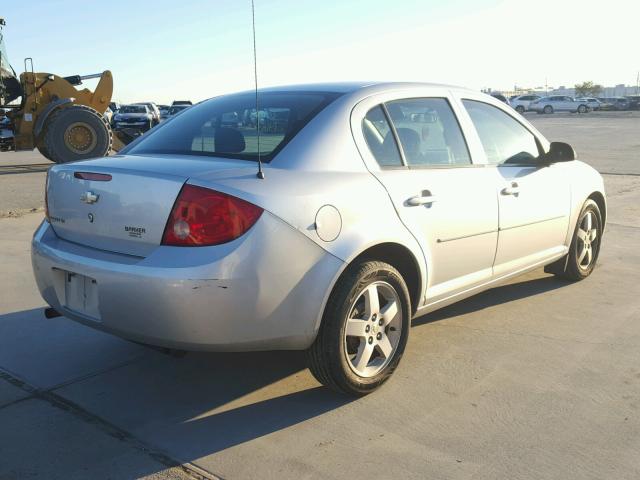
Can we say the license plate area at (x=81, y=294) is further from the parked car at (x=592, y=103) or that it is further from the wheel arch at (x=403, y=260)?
the parked car at (x=592, y=103)

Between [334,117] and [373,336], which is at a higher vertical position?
[334,117]

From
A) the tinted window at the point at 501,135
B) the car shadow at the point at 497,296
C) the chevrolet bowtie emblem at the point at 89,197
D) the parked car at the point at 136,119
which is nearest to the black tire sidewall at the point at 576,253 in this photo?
the car shadow at the point at 497,296

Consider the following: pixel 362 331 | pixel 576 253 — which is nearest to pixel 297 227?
pixel 362 331

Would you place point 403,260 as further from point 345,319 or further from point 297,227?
point 297,227

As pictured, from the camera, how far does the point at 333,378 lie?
330 cm

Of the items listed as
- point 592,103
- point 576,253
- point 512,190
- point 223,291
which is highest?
point 592,103

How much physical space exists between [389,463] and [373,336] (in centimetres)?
81

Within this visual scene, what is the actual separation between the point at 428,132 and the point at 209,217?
5.62 feet

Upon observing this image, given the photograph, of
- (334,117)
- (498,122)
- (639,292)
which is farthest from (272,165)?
(639,292)

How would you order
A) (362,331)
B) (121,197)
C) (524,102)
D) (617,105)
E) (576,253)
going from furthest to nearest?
(617,105)
(524,102)
(576,253)
(362,331)
(121,197)

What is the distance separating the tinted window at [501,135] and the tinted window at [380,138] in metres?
0.89

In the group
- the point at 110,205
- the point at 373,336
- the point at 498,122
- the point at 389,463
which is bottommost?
the point at 389,463

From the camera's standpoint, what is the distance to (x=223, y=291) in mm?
2881

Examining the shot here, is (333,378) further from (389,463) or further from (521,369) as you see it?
(521,369)
